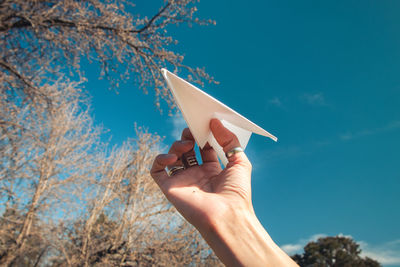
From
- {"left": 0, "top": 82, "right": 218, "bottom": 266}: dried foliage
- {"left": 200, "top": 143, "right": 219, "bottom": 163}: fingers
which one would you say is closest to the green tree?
{"left": 0, "top": 82, "right": 218, "bottom": 266}: dried foliage

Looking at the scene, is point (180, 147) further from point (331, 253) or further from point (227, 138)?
point (331, 253)

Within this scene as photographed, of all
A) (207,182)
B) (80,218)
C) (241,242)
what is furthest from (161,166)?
(80,218)

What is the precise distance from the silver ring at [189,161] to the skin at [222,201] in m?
0.04

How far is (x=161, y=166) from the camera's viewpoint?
1.61m

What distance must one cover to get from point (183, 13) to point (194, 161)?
3.46 metres

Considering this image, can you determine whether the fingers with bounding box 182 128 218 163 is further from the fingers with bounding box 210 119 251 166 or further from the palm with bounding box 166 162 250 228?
the fingers with bounding box 210 119 251 166

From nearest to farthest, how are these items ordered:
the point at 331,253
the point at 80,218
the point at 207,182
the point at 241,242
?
the point at 241,242 → the point at 207,182 → the point at 80,218 → the point at 331,253

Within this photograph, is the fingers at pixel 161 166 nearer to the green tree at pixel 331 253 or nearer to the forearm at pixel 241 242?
the forearm at pixel 241 242

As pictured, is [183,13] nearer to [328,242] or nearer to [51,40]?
[51,40]

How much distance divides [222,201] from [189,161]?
22.5 inches

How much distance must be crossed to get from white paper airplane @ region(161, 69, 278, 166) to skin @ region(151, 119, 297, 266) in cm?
6

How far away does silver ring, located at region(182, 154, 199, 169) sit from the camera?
1.72 meters

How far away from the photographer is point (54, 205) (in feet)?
28.1

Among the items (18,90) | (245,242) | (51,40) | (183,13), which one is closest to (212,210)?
(245,242)
